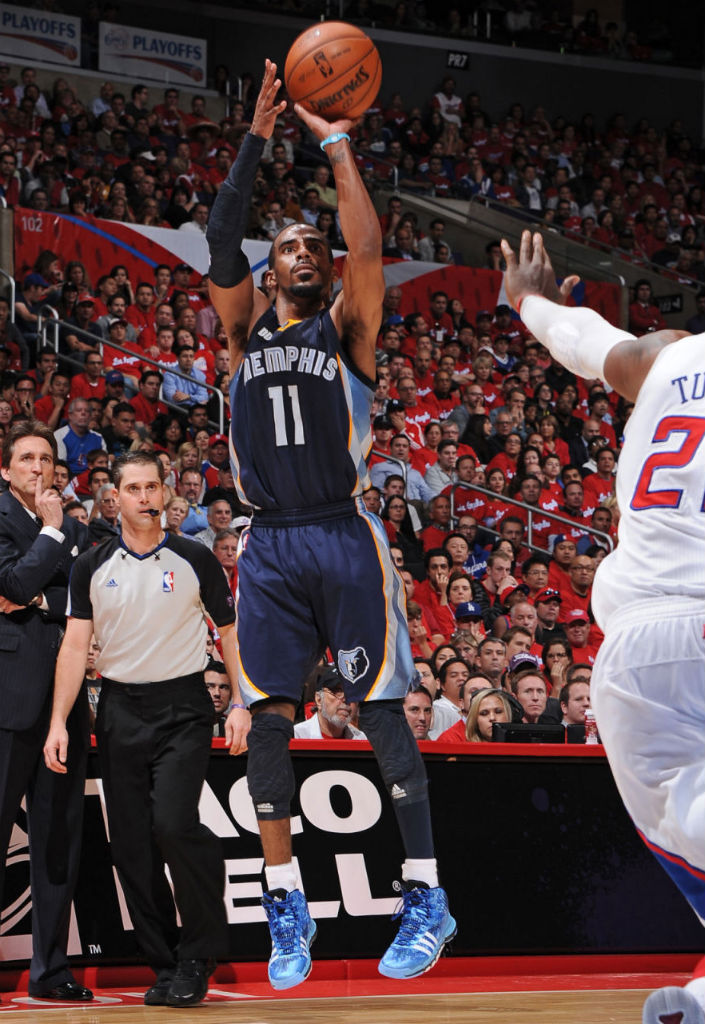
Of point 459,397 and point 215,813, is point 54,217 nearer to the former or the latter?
point 459,397

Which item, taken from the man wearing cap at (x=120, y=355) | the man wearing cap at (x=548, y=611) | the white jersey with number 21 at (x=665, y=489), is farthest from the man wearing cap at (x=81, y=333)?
the white jersey with number 21 at (x=665, y=489)

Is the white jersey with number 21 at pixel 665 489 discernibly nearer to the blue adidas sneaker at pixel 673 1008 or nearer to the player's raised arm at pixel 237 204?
the blue adidas sneaker at pixel 673 1008

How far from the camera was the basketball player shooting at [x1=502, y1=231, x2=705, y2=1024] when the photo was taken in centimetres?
300

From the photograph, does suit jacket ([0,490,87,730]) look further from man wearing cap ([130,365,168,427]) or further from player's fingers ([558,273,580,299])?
man wearing cap ([130,365,168,427])

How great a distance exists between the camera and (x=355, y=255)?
15.0 feet

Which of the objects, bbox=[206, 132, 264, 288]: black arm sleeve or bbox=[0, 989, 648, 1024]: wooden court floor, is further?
bbox=[0, 989, 648, 1024]: wooden court floor

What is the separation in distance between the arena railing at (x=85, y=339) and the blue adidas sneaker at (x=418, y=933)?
27.4 ft

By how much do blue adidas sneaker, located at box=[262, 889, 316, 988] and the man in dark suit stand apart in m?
1.40

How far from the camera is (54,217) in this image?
1462 centimetres

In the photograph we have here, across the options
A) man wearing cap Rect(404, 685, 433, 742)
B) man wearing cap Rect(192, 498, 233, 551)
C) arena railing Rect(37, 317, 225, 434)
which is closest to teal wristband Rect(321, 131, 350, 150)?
man wearing cap Rect(404, 685, 433, 742)

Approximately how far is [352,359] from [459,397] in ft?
34.1

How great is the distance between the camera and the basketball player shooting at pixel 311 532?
14.9 ft

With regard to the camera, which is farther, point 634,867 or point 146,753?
point 634,867

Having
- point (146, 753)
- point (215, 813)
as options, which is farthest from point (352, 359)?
point (215, 813)
